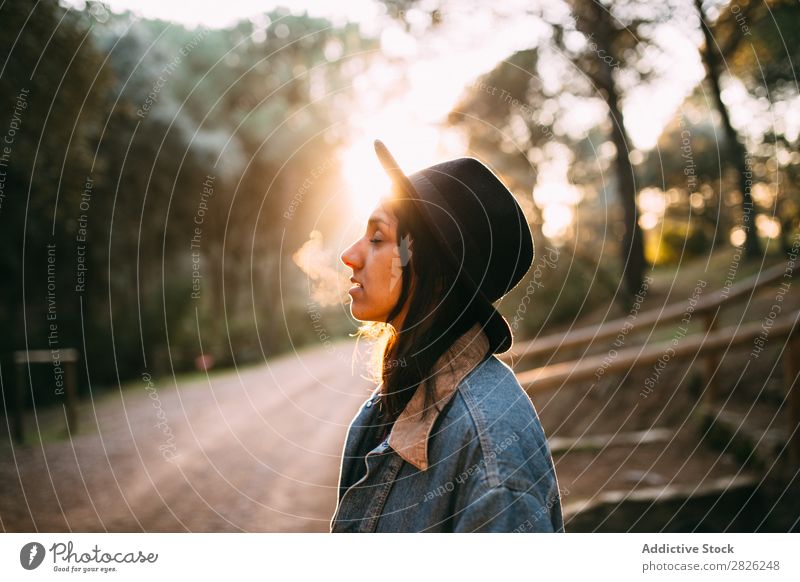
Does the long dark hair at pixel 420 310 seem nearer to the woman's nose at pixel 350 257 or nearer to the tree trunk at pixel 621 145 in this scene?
the woman's nose at pixel 350 257

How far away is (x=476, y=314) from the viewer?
1.48m

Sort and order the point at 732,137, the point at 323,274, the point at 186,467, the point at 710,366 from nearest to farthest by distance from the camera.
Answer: the point at 323,274 → the point at 710,366 → the point at 186,467 → the point at 732,137

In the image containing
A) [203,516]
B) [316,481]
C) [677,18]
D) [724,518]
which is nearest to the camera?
[724,518]

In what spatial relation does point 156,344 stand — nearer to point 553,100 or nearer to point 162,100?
point 162,100

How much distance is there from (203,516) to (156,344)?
11214 mm

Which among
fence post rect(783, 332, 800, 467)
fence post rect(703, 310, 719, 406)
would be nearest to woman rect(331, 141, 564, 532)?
fence post rect(783, 332, 800, 467)

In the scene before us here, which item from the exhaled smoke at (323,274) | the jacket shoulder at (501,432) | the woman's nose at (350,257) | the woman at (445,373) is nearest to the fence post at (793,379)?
the exhaled smoke at (323,274)

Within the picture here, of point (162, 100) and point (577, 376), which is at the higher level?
point (162, 100)

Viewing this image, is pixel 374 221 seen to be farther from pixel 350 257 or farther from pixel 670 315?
pixel 670 315

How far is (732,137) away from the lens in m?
7.77

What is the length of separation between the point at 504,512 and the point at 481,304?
0.43 metres

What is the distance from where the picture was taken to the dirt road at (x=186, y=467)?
4.98 m

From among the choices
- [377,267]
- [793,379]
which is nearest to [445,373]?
[377,267]
